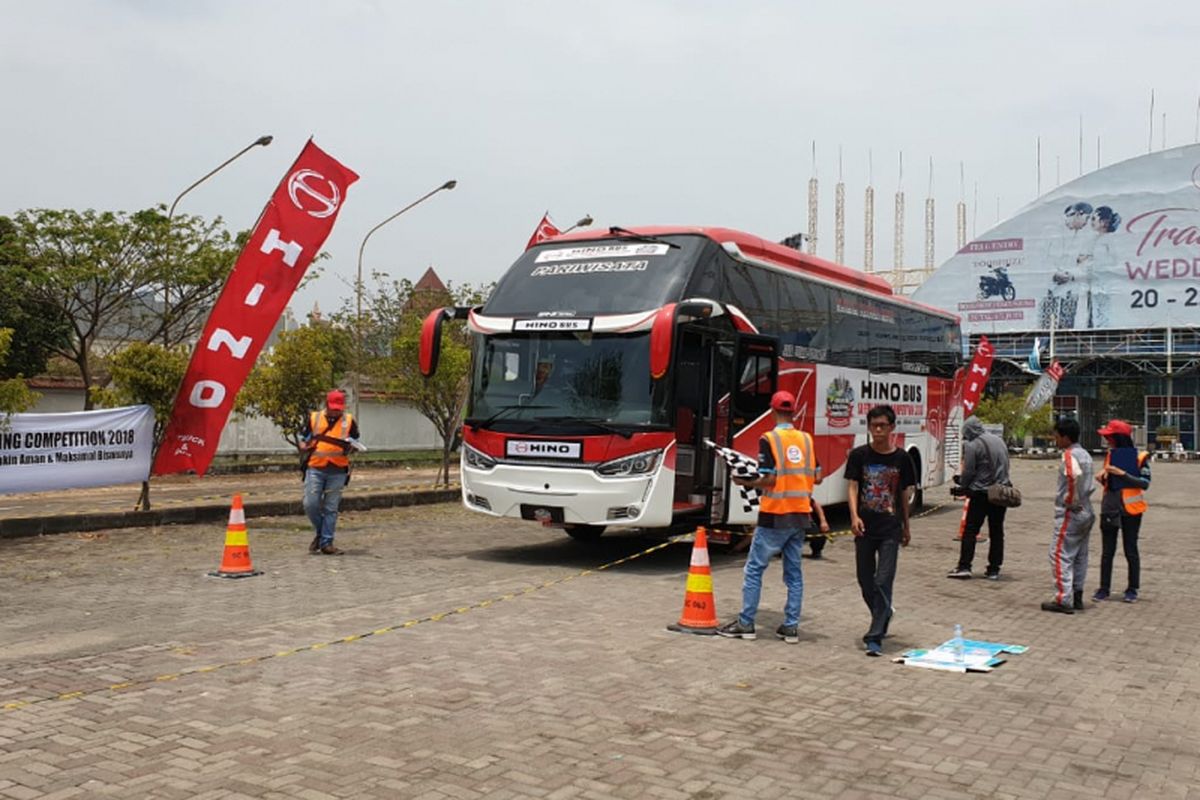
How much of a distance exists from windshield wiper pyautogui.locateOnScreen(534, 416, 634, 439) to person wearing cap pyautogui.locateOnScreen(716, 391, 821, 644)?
3.40 meters

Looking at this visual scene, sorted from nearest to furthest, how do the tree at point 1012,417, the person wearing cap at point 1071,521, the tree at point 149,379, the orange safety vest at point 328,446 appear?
the person wearing cap at point 1071,521 → the orange safety vest at point 328,446 → the tree at point 149,379 → the tree at point 1012,417

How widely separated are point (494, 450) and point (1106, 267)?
194 ft

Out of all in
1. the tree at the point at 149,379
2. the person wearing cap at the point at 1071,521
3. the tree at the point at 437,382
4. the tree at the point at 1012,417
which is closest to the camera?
the person wearing cap at the point at 1071,521

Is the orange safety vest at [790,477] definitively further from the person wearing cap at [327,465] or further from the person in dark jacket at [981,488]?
the person wearing cap at [327,465]

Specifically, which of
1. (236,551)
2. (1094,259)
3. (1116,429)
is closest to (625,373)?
(236,551)

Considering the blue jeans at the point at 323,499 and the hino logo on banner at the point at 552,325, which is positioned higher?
the hino logo on banner at the point at 552,325

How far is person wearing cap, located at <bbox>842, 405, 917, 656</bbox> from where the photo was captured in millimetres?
8164

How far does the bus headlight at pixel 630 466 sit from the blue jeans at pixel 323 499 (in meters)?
3.26

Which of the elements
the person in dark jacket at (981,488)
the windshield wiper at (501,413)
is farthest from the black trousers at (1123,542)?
the windshield wiper at (501,413)

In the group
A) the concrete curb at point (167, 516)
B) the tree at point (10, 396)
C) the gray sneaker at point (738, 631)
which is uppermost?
the tree at point (10, 396)

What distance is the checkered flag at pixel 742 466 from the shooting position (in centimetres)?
1139

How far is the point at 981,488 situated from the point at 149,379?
37.6 ft

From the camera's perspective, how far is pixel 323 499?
13141 mm

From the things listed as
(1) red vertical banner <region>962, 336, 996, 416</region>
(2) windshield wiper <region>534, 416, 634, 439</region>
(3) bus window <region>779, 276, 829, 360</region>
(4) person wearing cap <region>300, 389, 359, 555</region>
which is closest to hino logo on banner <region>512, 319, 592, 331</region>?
(2) windshield wiper <region>534, 416, 634, 439</region>
